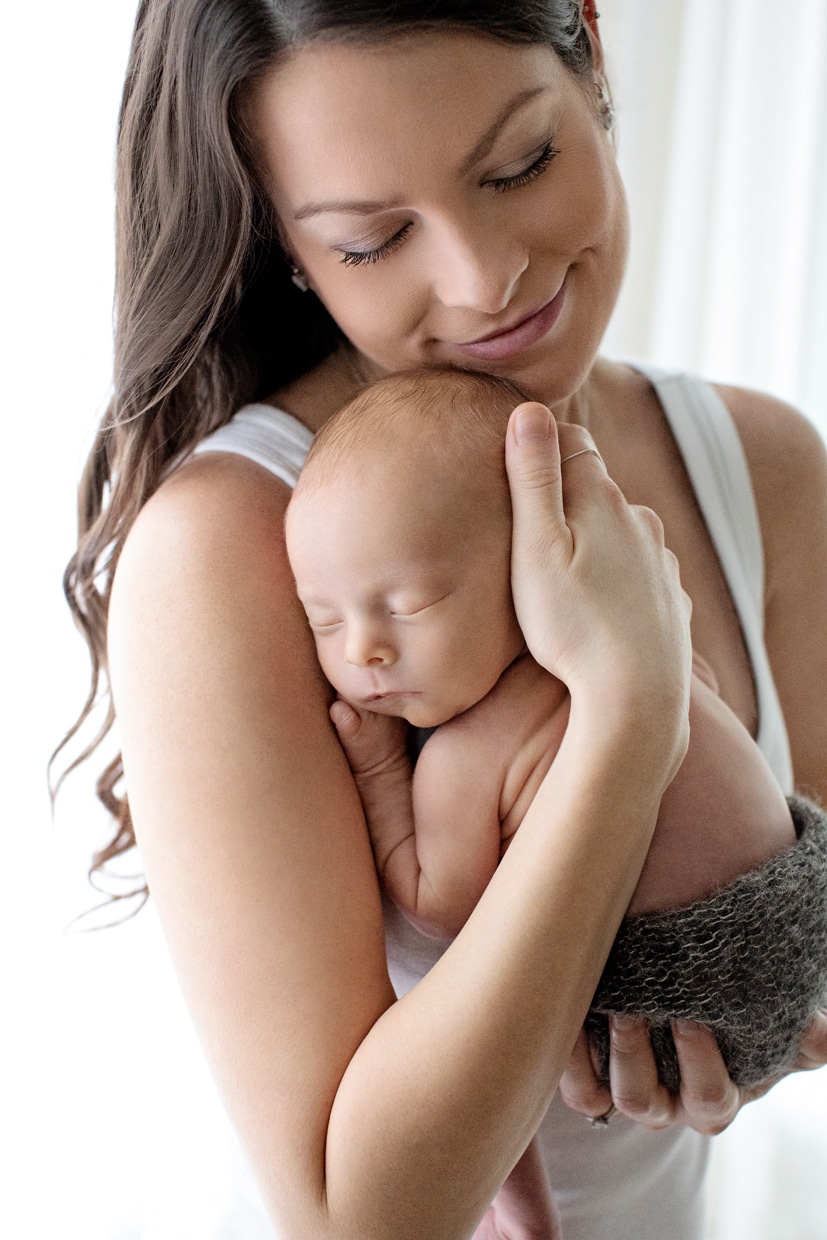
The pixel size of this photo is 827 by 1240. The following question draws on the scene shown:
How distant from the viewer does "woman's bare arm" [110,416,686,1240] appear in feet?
2.81

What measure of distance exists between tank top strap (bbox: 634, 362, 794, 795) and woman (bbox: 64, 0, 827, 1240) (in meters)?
0.30

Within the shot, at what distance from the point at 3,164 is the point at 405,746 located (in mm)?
971

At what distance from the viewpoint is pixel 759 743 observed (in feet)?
4.42

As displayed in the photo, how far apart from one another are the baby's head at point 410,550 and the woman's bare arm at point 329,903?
4 centimetres

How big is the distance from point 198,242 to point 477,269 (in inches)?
11.9

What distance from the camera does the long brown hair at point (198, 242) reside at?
38.0 inches

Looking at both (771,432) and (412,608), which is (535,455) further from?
(771,432)

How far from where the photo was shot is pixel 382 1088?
2.80 ft

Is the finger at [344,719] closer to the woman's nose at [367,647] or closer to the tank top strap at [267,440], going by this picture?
the woman's nose at [367,647]

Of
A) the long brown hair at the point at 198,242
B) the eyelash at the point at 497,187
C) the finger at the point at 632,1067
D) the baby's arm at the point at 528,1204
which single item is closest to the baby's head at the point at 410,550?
the eyelash at the point at 497,187

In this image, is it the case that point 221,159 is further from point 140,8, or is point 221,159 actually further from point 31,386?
point 31,386

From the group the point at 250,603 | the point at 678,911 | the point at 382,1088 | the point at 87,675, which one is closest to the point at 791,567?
the point at 678,911

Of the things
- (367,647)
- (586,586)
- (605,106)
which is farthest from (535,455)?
(605,106)

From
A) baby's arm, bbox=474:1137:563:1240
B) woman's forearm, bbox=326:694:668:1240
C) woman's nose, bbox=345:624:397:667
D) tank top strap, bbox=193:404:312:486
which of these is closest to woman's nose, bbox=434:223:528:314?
tank top strap, bbox=193:404:312:486
